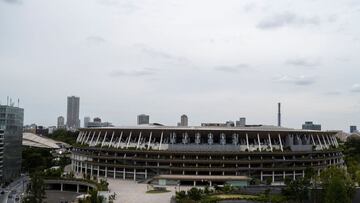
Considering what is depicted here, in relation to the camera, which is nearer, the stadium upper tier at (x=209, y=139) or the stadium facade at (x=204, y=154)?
the stadium facade at (x=204, y=154)

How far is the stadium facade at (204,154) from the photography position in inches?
4387

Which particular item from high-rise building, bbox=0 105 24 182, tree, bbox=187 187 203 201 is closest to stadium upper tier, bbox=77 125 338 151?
high-rise building, bbox=0 105 24 182

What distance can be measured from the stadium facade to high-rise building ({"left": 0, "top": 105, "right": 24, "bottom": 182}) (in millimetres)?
18564

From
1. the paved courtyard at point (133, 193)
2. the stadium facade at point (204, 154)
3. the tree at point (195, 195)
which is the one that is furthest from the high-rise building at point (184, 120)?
the tree at point (195, 195)

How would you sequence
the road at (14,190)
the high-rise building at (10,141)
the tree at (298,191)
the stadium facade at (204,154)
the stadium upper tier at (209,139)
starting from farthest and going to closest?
1. the high-rise building at (10,141)
2. the stadium upper tier at (209,139)
3. the stadium facade at (204,154)
4. the road at (14,190)
5. the tree at (298,191)

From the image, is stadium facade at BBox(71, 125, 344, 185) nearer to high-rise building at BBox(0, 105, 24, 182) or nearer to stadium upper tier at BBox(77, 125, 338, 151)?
stadium upper tier at BBox(77, 125, 338, 151)

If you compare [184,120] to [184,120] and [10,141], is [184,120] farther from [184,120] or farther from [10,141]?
[10,141]

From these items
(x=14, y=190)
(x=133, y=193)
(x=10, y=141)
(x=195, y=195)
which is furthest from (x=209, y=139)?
(x=10, y=141)

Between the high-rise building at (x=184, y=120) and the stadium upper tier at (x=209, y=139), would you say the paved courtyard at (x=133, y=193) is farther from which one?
the high-rise building at (x=184, y=120)

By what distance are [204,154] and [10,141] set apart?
5426cm

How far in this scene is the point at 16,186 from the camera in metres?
109

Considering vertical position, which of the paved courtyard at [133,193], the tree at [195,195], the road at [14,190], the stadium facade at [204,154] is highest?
the stadium facade at [204,154]

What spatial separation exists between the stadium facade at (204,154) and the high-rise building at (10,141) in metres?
18.6

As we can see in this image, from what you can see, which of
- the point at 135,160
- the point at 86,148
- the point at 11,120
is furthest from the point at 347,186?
the point at 11,120
